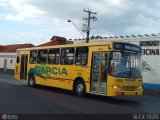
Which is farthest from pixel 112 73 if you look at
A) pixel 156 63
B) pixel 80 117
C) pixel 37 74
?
pixel 156 63

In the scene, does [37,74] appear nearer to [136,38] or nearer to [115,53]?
[115,53]

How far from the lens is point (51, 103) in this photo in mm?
16906

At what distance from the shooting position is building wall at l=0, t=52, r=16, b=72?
227 feet

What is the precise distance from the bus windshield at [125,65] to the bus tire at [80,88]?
8.29ft

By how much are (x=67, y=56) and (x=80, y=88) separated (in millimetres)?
2423

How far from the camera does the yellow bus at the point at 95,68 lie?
62.0ft

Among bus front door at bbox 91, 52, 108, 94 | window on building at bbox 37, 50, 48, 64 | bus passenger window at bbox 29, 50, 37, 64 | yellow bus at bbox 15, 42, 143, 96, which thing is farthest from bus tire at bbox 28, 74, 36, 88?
bus front door at bbox 91, 52, 108, 94

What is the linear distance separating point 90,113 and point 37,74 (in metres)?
12.5

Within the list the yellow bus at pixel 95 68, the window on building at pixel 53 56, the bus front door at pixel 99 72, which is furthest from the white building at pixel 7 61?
the bus front door at pixel 99 72

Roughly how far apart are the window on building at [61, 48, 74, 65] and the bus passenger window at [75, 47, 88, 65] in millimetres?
568

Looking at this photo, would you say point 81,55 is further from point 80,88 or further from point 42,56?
point 42,56

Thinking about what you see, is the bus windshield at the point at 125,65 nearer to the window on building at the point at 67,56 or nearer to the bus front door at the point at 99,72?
the bus front door at the point at 99,72

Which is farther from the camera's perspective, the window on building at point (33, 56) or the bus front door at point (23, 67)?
the bus front door at point (23, 67)

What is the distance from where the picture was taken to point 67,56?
22672 mm
